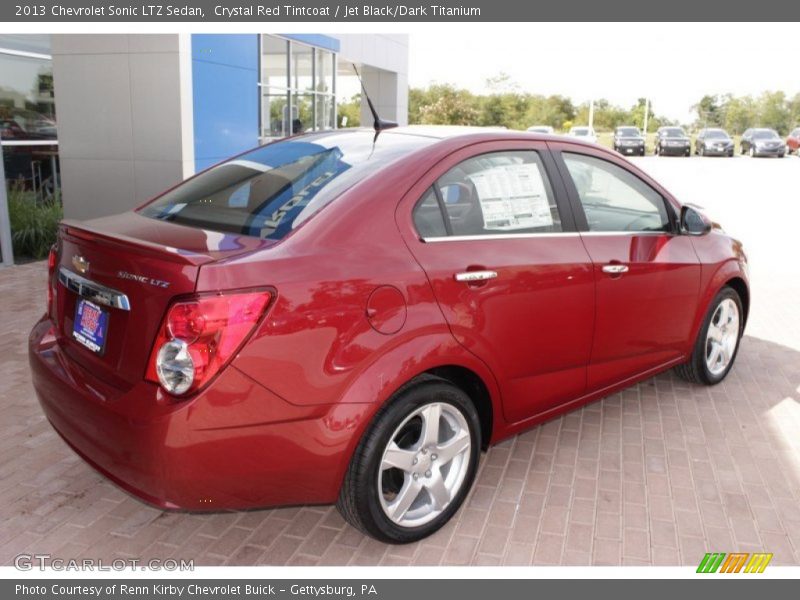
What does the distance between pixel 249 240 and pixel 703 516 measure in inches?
96.3

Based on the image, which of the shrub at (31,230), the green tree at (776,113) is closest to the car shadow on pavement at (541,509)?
the shrub at (31,230)

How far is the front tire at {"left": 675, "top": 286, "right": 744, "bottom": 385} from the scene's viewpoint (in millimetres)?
4844

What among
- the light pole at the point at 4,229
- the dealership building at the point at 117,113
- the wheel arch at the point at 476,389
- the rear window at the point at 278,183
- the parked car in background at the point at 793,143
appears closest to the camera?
the rear window at the point at 278,183

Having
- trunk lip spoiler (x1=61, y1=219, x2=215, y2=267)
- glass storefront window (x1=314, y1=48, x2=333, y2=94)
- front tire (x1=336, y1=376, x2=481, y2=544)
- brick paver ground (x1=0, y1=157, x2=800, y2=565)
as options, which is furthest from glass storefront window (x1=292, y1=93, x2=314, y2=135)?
front tire (x1=336, y1=376, x2=481, y2=544)

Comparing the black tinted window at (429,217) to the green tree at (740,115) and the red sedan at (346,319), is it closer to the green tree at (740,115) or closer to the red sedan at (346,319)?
the red sedan at (346,319)

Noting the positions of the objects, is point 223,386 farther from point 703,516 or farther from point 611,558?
point 703,516

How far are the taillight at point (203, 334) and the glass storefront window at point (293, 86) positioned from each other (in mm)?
11669

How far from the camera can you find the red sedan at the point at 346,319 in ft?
8.21

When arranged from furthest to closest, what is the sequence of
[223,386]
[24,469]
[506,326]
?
[24,469] < [506,326] < [223,386]

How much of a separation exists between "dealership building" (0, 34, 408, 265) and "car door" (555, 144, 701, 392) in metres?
6.93

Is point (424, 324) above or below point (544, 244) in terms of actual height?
below

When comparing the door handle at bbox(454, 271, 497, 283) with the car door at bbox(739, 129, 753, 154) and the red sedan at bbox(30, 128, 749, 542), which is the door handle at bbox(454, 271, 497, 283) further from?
the car door at bbox(739, 129, 753, 154)

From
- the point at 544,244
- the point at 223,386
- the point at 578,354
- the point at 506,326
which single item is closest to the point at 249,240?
the point at 223,386

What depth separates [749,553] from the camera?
3.14 m
